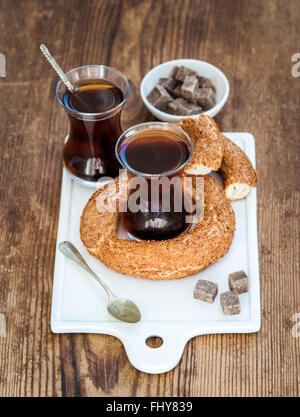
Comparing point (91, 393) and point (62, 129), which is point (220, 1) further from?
point (91, 393)

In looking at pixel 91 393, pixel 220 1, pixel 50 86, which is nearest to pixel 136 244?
pixel 91 393

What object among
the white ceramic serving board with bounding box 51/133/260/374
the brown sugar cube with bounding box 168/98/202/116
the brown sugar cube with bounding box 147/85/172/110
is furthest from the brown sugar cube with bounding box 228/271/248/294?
the brown sugar cube with bounding box 147/85/172/110

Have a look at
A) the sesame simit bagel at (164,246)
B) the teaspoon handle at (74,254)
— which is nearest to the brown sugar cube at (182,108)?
the sesame simit bagel at (164,246)

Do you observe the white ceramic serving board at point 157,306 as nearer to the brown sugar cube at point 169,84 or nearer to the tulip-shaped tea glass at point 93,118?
the tulip-shaped tea glass at point 93,118

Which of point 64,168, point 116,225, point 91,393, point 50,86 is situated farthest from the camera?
point 50,86

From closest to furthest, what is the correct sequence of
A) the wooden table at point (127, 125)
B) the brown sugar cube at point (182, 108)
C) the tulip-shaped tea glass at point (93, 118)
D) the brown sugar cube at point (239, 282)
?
the wooden table at point (127, 125) < the brown sugar cube at point (239, 282) < the tulip-shaped tea glass at point (93, 118) < the brown sugar cube at point (182, 108)
